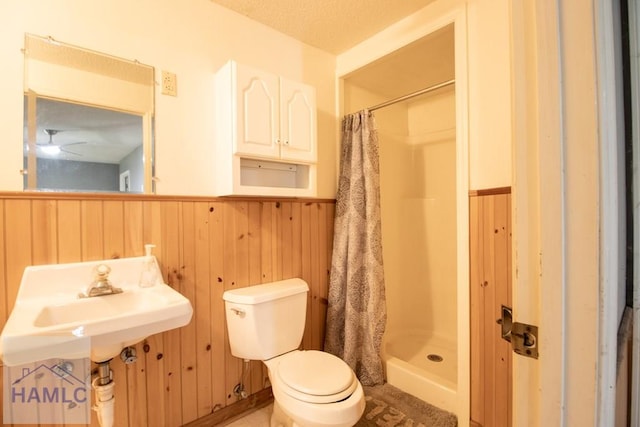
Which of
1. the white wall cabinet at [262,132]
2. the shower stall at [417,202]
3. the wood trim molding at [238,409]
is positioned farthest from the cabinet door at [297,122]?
the wood trim molding at [238,409]

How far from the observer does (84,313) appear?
111cm

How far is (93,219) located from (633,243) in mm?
1703

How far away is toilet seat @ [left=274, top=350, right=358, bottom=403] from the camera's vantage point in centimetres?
118

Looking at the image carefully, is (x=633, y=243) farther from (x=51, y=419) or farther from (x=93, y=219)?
(x=51, y=419)

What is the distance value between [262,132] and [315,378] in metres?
1.24

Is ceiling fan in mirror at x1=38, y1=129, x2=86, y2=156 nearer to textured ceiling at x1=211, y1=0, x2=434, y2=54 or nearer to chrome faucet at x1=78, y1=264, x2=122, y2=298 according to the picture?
chrome faucet at x1=78, y1=264, x2=122, y2=298

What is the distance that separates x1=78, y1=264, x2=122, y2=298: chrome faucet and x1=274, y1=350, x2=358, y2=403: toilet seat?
0.81 meters

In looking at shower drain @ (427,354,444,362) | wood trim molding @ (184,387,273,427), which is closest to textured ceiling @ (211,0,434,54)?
Answer: wood trim molding @ (184,387,273,427)

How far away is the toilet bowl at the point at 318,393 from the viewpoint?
1.14m

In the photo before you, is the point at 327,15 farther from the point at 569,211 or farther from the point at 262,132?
the point at 569,211

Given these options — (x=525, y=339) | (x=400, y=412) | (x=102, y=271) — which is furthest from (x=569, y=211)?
(x=400, y=412)

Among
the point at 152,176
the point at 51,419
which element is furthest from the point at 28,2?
the point at 51,419

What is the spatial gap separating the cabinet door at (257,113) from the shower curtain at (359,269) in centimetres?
64

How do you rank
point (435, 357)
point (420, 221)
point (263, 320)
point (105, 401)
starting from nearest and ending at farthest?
point (105, 401) → point (263, 320) → point (435, 357) → point (420, 221)
